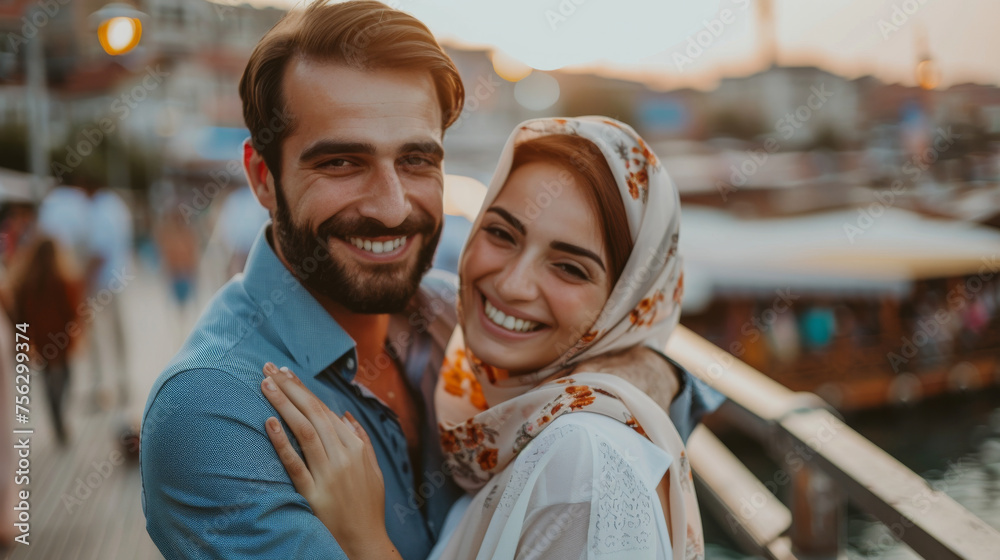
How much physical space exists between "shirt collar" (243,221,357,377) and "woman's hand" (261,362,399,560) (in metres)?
0.09

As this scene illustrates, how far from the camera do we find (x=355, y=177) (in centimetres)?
151

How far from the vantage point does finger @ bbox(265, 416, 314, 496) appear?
4.18 ft

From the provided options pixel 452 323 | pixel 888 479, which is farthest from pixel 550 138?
pixel 888 479

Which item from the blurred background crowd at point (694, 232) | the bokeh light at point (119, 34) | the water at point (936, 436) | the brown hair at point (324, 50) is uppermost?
the bokeh light at point (119, 34)

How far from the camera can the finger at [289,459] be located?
4.18 feet

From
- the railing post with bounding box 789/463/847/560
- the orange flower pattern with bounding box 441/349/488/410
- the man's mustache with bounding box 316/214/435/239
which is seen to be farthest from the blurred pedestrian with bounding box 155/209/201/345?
the railing post with bounding box 789/463/847/560

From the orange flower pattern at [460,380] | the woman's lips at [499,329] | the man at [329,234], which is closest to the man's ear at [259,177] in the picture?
the man at [329,234]

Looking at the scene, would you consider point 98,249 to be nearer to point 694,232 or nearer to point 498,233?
point 498,233

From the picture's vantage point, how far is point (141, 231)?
52.4 ft

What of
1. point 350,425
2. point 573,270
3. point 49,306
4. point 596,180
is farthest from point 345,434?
point 49,306

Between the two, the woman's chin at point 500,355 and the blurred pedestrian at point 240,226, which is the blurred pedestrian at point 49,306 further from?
the woman's chin at point 500,355

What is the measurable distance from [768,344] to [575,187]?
30.9 feet

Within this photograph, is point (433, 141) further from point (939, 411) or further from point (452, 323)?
point (939, 411)

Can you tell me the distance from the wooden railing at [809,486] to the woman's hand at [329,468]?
114 centimetres
